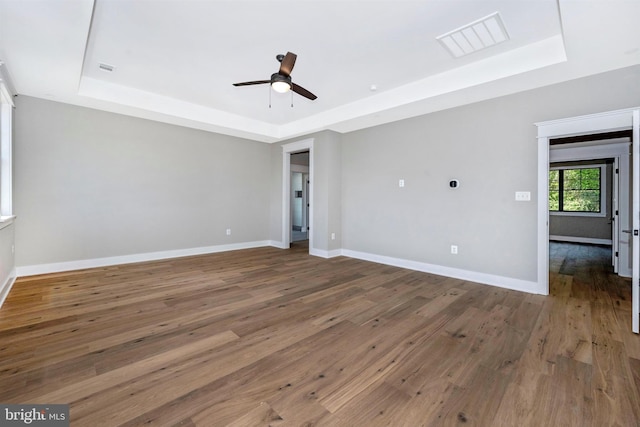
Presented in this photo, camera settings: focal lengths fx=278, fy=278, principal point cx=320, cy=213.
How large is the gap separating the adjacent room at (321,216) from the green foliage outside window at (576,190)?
2675 millimetres

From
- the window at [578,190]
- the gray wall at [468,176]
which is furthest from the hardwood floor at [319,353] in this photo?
the window at [578,190]

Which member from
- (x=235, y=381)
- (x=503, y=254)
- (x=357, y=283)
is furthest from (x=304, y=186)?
(x=235, y=381)

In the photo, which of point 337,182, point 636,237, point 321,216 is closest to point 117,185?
point 321,216

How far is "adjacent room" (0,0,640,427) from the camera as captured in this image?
173 cm

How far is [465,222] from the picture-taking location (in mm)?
4113

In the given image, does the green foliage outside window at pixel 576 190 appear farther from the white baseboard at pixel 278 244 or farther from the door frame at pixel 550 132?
the white baseboard at pixel 278 244

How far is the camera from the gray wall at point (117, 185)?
4.04 metres

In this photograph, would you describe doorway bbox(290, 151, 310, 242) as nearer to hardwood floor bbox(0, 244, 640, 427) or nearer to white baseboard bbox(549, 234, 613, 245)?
hardwood floor bbox(0, 244, 640, 427)

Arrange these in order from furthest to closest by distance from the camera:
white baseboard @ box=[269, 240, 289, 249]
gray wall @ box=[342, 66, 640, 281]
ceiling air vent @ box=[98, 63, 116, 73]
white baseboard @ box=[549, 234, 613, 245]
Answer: white baseboard @ box=[549, 234, 613, 245] < white baseboard @ box=[269, 240, 289, 249] < ceiling air vent @ box=[98, 63, 116, 73] < gray wall @ box=[342, 66, 640, 281]

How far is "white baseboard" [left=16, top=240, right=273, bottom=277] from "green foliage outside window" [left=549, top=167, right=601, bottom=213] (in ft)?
30.7

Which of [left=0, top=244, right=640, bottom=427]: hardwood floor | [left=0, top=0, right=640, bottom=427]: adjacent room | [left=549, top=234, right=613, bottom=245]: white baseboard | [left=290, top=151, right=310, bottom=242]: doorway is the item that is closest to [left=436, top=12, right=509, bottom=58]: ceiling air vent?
[left=0, top=0, right=640, bottom=427]: adjacent room

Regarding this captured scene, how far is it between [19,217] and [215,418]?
4.57 metres

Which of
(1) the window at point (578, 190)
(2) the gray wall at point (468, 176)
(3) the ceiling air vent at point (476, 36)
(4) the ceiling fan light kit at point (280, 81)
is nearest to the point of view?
(3) the ceiling air vent at point (476, 36)

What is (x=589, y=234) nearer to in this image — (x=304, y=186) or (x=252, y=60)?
(x=304, y=186)
